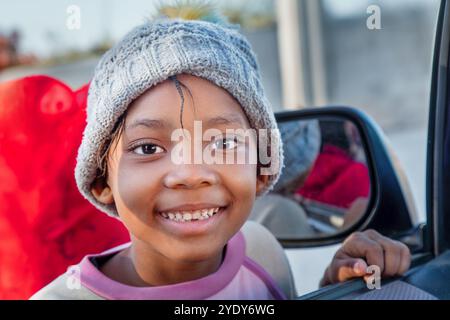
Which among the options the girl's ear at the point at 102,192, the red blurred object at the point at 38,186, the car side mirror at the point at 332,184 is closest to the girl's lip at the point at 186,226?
the girl's ear at the point at 102,192

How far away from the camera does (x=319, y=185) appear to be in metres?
2.29

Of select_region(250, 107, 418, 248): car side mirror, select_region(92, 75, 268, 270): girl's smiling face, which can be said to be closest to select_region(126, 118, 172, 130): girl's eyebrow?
select_region(92, 75, 268, 270): girl's smiling face

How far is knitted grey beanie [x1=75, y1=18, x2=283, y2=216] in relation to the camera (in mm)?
1440

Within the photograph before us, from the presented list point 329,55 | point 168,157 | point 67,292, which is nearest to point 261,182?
point 168,157

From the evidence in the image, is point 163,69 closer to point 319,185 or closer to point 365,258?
point 365,258

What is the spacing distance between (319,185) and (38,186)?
942mm

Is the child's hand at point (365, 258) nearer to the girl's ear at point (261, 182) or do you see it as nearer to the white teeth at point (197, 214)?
the girl's ear at point (261, 182)

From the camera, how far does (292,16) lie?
23.0 feet

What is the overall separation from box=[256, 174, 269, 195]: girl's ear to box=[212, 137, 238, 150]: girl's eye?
220mm

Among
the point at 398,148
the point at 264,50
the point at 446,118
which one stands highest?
the point at 264,50

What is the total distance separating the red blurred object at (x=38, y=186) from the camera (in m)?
1.83

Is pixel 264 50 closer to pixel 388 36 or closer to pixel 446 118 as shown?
pixel 388 36
